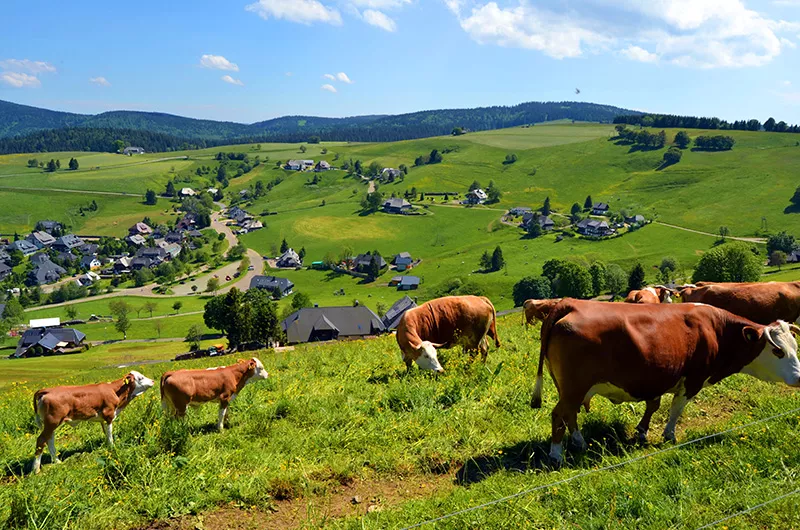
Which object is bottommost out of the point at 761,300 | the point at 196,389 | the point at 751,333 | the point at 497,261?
the point at 497,261

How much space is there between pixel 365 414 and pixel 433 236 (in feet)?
466

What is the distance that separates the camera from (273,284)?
119 metres

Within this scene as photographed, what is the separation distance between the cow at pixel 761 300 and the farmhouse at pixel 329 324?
6476cm

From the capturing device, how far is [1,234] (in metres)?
176

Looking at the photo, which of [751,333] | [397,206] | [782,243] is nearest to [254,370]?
[751,333]

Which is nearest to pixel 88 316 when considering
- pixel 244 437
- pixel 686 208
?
pixel 244 437

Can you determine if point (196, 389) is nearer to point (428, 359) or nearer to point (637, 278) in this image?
point (428, 359)

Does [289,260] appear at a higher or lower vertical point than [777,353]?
lower

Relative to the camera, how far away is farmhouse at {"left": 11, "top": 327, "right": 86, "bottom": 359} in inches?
3435

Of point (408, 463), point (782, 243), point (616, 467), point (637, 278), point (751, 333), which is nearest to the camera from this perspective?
point (616, 467)

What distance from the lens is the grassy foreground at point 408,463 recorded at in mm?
6230

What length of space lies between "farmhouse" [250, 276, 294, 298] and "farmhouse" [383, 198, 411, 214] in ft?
212

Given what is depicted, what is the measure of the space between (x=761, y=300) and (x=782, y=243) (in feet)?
384

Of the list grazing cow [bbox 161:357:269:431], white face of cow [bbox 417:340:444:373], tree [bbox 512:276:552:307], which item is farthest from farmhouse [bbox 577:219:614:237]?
grazing cow [bbox 161:357:269:431]
